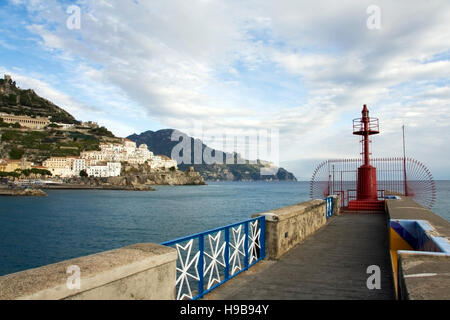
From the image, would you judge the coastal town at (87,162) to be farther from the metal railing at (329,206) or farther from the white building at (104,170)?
the metal railing at (329,206)

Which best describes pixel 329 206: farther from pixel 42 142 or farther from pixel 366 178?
pixel 42 142

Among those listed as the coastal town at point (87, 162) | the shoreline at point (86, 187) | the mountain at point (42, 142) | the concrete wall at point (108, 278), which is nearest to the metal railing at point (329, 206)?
the concrete wall at point (108, 278)

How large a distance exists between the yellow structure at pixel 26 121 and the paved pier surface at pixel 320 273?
214894 mm

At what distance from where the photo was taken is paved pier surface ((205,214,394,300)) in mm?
5438

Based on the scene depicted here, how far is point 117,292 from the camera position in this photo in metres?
3.21

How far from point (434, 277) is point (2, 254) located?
28.0m

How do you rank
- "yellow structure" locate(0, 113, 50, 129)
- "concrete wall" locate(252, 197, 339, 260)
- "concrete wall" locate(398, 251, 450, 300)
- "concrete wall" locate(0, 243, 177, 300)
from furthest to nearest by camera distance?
"yellow structure" locate(0, 113, 50, 129)
"concrete wall" locate(252, 197, 339, 260)
"concrete wall" locate(398, 251, 450, 300)
"concrete wall" locate(0, 243, 177, 300)

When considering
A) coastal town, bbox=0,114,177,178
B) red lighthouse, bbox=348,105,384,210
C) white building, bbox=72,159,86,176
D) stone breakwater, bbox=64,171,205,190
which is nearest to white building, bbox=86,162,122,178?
coastal town, bbox=0,114,177,178

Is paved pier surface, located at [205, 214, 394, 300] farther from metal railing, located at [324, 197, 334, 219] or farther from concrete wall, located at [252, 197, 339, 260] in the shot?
metal railing, located at [324, 197, 334, 219]

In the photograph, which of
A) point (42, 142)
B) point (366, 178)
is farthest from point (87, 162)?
point (366, 178)

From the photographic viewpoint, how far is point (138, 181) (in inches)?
6093

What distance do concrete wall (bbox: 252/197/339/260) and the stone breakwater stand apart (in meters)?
124
